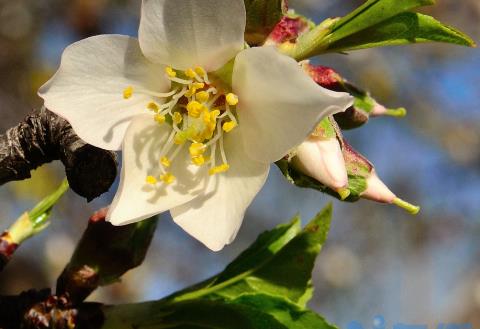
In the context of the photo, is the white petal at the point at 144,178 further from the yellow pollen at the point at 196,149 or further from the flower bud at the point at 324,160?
the flower bud at the point at 324,160

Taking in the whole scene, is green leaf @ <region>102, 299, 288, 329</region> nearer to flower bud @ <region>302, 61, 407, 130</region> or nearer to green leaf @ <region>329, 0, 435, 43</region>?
flower bud @ <region>302, 61, 407, 130</region>

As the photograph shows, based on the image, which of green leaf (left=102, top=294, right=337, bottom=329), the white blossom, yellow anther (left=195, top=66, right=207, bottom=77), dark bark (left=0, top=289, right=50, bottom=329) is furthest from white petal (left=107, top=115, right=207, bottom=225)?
dark bark (left=0, top=289, right=50, bottom=329)

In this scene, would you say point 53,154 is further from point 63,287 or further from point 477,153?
point 477,153

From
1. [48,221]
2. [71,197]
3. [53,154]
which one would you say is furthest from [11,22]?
[53,154]

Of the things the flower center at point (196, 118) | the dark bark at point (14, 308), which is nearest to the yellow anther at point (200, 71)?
the flower center at point (196, 118)

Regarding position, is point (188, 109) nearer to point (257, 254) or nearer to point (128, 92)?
point (128, 92)
